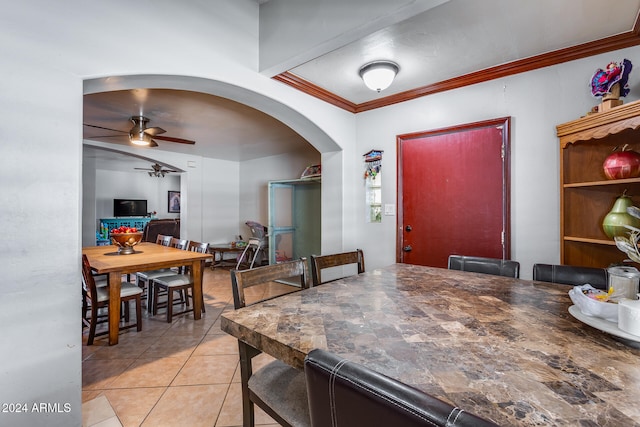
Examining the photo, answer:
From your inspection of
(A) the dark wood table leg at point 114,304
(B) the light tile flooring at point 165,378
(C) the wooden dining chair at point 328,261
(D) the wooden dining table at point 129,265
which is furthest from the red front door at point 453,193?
(A) the dark wood table leg at point 114,304

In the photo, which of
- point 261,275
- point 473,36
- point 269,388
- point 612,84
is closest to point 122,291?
point 261,275

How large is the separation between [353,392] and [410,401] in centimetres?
10

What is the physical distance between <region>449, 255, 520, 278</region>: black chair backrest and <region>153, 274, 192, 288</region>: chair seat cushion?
106 inches

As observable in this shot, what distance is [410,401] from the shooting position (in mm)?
426

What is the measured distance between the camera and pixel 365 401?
0.47 m

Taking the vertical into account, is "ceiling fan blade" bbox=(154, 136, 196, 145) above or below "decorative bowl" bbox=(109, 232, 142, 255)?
above

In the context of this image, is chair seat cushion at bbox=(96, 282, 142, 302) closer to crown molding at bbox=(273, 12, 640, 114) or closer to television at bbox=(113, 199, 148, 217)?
crown molding at bbox=(273, 12, 640, 114)

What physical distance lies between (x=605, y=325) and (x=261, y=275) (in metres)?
1.30

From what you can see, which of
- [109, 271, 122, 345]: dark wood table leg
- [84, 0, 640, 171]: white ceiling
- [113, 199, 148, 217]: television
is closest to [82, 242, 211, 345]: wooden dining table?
[109, 271, 122, 345]: dark wood table leg

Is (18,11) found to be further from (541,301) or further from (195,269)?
(541,301)

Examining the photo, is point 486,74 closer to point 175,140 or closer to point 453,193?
point 453,193

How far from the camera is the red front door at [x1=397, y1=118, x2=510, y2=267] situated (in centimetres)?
248

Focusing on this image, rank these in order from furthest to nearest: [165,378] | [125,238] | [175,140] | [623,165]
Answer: [175,140] → [125,238] → [165,378] → [623,165]

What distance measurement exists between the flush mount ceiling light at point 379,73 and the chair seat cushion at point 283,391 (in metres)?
2.18
